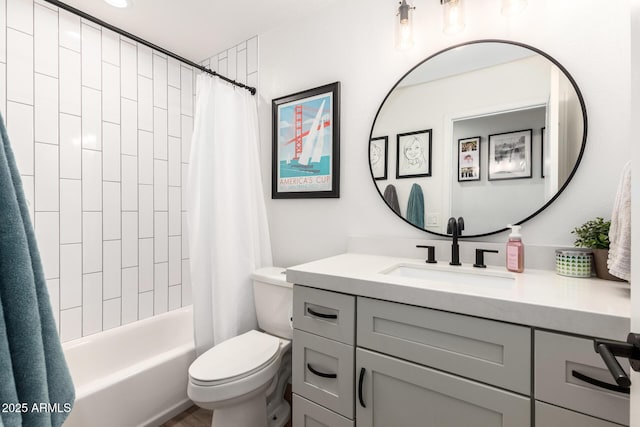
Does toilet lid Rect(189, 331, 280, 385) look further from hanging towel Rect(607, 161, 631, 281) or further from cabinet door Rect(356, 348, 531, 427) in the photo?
hanging towel Rect(607, 161, 631, 281)

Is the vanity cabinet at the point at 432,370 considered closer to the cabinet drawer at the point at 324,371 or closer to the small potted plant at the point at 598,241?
the cabinet drawer at the point at 324,371

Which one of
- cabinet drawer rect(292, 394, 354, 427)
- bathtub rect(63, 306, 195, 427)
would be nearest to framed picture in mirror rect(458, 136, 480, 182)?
cabinet drawer rect(292, 394, 354, 427)

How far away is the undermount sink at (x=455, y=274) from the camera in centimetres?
115

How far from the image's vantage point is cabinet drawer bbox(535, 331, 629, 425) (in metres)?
0.68

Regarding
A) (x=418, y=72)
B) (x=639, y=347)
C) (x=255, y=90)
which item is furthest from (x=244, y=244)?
(x=639, y=347)

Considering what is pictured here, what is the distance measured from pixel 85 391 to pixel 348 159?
1698mm

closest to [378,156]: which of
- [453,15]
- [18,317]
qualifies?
[453,15]

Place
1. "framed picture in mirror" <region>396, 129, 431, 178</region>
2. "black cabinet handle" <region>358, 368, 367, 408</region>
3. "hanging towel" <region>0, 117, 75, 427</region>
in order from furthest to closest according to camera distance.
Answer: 1. "framed picture in mirror" <region>396, 129, 431, 178</region>
2. "black cabinet handle" <region>358, 368, 367, 408</region>
3. "hanging towel" <region>0, 117, 75, 427</region>

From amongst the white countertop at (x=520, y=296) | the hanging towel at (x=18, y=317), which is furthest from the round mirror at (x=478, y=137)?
the hanging towel at (x=18, y=317)

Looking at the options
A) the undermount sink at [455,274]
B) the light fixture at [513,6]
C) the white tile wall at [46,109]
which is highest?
the light fixture at [513,6]

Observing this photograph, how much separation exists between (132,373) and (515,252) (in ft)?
6.04

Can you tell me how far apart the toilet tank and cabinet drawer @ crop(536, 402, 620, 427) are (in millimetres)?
1110

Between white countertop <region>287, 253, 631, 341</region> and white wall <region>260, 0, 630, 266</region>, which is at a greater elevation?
white wall <region>260, 0, 630, 266</region>

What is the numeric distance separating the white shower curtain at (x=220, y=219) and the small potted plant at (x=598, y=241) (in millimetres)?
1602
